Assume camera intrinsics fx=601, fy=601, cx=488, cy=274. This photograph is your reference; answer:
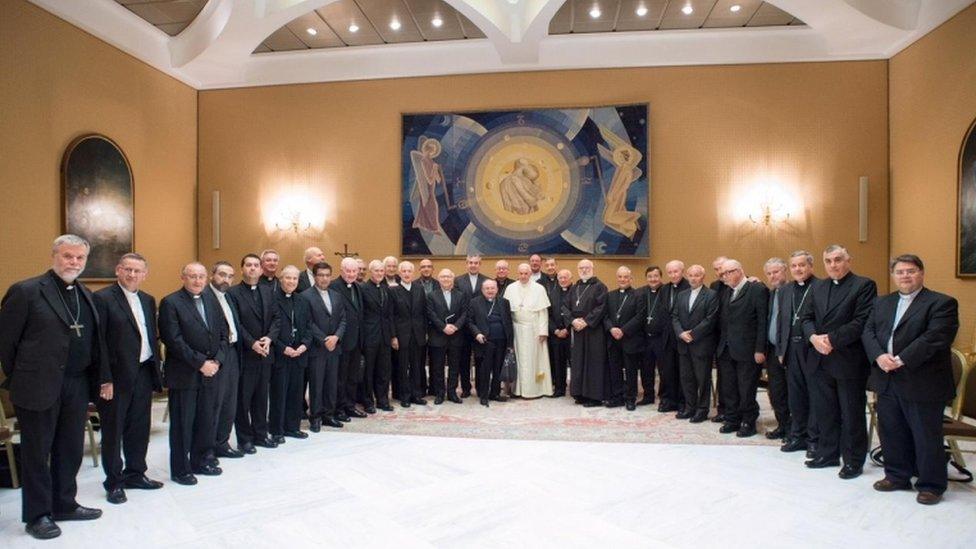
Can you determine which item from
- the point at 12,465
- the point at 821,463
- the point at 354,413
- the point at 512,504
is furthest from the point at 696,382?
the point at 12,465

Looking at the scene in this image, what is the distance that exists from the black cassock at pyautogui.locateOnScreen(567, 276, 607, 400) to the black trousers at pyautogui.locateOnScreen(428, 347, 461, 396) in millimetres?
1510

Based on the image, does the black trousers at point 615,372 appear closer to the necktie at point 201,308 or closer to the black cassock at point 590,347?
the black cassock at point 590,347

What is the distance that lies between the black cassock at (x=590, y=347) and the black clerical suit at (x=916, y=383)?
3420 mm

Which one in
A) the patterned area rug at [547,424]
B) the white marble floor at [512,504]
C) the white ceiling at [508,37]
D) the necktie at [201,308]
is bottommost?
the patterned area rug at [547,424]

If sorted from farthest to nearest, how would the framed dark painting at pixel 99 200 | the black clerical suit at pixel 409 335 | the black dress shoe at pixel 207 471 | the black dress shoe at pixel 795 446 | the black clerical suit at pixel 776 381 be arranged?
1. the framed dark painting at pixel 99 200
2. the black clerical suit at pixel 409 335
3. the black clerical suit at pixel 776 381
4. the black dress shoe at pixel 795 446
5. the black dress shoe at pixel 207 471

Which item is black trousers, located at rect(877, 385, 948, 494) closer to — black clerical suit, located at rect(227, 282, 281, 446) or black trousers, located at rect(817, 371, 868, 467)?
black trousers, located at rect(817, 371, 868, 467)

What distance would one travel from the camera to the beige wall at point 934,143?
25.2ft

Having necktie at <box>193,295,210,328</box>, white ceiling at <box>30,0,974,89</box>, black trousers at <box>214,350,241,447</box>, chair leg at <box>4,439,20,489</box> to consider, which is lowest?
chair leg at <box>4,439,20,489</box>

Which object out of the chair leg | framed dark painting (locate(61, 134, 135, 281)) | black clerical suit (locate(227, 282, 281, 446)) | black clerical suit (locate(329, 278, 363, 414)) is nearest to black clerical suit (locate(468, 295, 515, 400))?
black clerical suit (locate(329, 278, 363, 414))

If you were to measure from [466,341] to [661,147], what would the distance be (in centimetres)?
473

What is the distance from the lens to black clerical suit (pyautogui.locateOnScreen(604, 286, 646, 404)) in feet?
24.4

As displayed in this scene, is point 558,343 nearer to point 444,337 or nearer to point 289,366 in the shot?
point 444,337

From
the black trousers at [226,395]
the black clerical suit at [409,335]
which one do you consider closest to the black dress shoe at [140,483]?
the black trousers at [226,395]

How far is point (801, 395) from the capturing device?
5.46 meters
